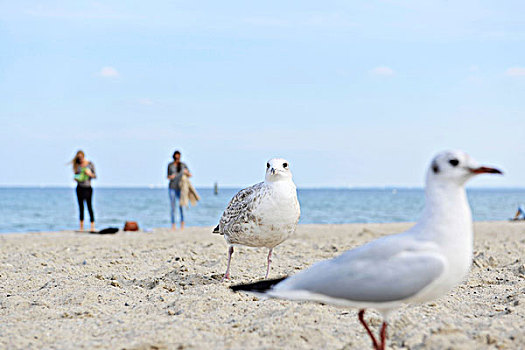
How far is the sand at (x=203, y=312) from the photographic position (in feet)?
11.7

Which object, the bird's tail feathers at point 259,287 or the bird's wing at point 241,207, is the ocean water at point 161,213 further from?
the bird's tail feathers at point 259,287

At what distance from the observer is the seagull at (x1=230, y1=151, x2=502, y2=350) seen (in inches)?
110

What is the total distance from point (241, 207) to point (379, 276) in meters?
3.12

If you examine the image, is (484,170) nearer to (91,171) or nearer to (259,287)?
(259,287)

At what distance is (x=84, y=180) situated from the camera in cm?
1336

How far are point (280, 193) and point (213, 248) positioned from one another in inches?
130

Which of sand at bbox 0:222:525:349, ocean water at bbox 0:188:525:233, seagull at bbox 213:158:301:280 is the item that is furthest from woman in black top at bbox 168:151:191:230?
ocean water at bbox 0:188:525:233

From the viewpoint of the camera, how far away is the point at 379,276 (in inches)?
112

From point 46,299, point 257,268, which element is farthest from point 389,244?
point 257,268

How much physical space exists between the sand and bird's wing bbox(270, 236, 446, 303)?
0.72 meters

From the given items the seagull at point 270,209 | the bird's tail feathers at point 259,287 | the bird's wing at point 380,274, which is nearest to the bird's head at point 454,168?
the bird's wing at point 380,274

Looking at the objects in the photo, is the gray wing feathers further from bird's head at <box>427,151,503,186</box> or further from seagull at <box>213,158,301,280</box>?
seagull at <box>213,158,301,280</box>

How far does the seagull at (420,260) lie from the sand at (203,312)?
2.26 feet

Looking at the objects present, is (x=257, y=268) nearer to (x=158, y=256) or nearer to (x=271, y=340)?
(x=158, y=256)
